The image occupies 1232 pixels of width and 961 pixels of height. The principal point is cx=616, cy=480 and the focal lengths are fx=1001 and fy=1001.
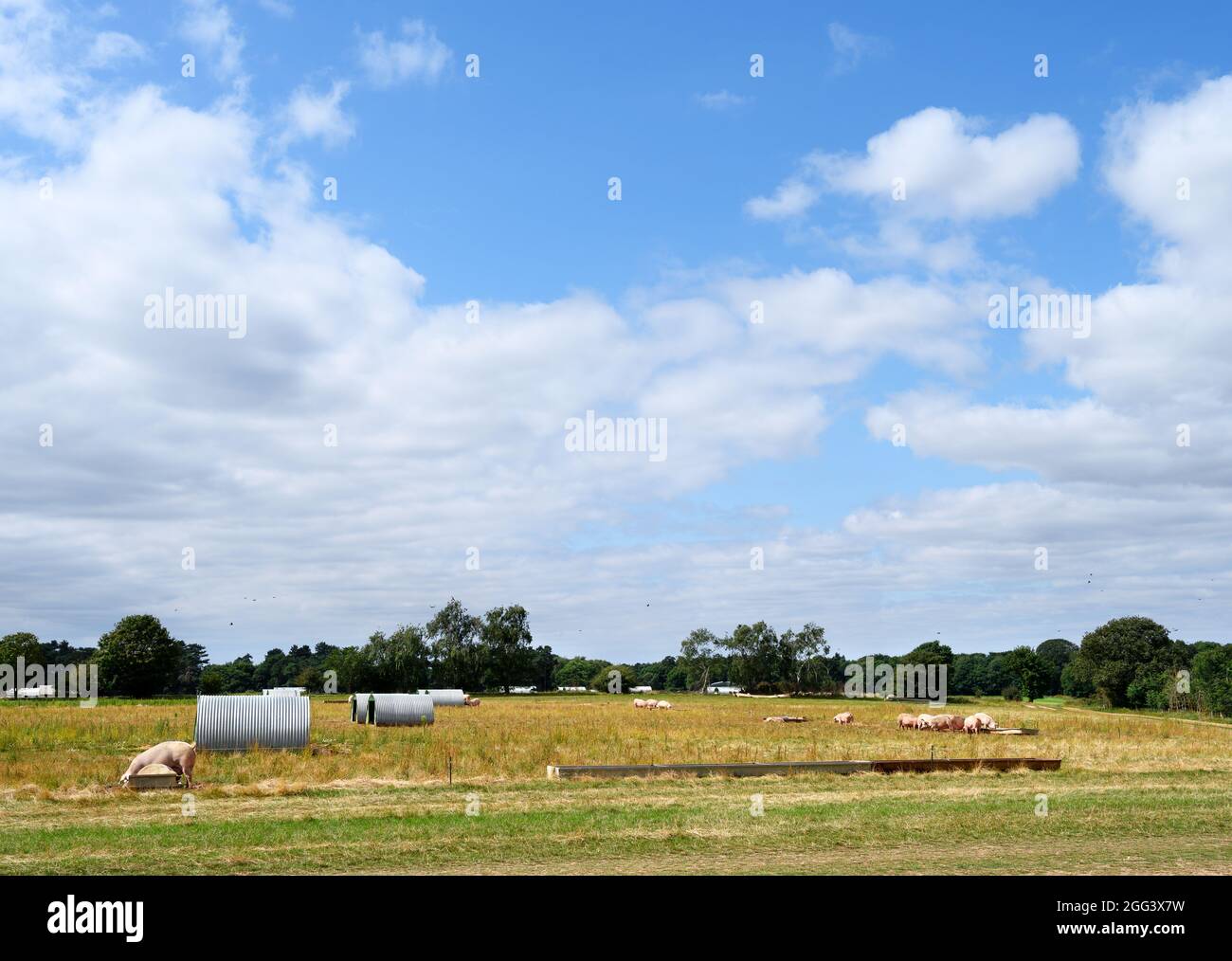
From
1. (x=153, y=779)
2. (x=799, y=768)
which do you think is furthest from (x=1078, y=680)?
(x=153, y=779)

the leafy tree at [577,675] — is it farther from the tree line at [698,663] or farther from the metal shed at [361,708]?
the metal shed at [361,708]

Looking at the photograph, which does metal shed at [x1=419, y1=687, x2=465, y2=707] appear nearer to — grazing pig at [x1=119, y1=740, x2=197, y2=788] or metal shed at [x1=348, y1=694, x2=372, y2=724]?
metal shed at [x1=348, y1=694, x2=372, y2=724]

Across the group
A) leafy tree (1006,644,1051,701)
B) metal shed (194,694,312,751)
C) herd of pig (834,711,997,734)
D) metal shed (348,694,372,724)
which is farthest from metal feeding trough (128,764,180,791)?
leafy tree (1006,644,1051,701)

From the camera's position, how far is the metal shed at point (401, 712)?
45938 mm

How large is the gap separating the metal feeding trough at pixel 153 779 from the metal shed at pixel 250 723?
7.91 m

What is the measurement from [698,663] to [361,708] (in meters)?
112

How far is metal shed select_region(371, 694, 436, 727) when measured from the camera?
1809 inches

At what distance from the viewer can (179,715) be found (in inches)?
2023

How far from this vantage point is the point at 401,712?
46.2m
